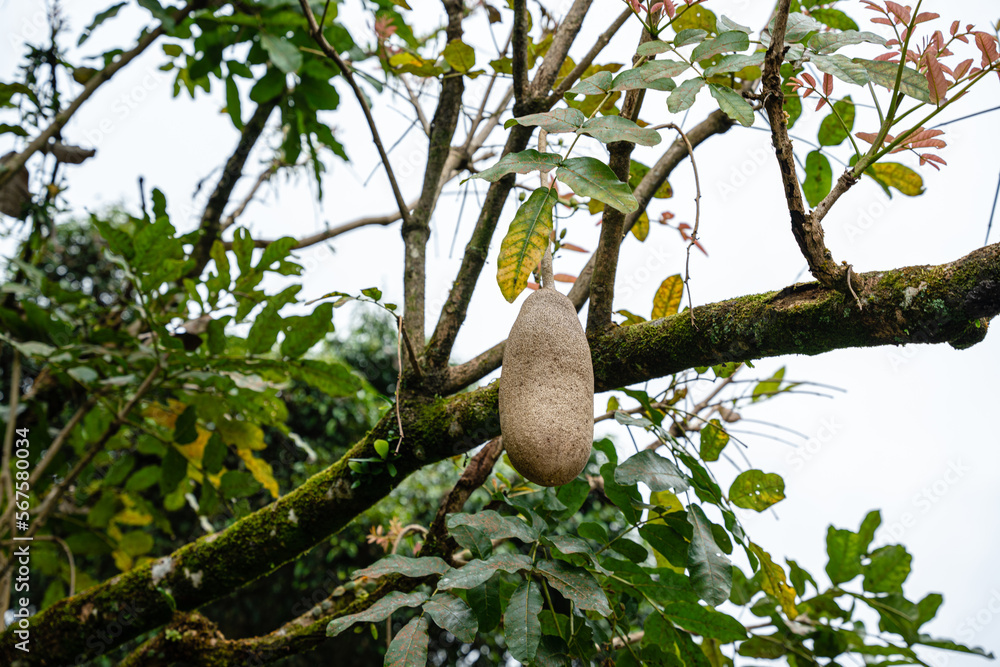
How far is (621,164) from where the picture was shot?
1.03 metres

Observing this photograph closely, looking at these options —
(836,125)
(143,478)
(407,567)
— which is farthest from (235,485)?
(836,125)

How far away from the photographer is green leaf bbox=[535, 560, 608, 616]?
2.87ft

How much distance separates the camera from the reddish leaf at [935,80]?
0.76 meters

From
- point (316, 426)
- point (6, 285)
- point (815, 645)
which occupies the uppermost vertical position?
point (316, 426)

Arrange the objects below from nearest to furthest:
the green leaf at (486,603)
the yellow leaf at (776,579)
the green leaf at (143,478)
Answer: the green leaf at (486,603), the yellow leaf at (776,579), the green leaf at (143,478)

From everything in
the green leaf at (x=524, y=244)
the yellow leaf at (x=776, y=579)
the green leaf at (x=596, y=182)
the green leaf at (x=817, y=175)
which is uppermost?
the green leaf at (x=817, y=175)

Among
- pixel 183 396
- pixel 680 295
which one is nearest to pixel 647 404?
pixel 680 295

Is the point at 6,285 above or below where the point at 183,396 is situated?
above

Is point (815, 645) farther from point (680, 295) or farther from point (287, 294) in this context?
point (287, 294)

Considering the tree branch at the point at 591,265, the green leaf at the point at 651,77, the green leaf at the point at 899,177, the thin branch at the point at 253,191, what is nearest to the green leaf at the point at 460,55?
the tree branch at the point at 591,265

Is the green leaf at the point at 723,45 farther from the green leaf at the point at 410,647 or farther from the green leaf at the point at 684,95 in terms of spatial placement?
the green leaf at the point at 410,647

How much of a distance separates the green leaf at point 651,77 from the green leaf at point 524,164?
15 centimetres

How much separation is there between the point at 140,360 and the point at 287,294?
0.48m

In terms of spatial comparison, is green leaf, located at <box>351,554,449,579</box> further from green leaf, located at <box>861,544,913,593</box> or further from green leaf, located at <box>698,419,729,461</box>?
green leaf, located at <box>861,544,913,593</box>
